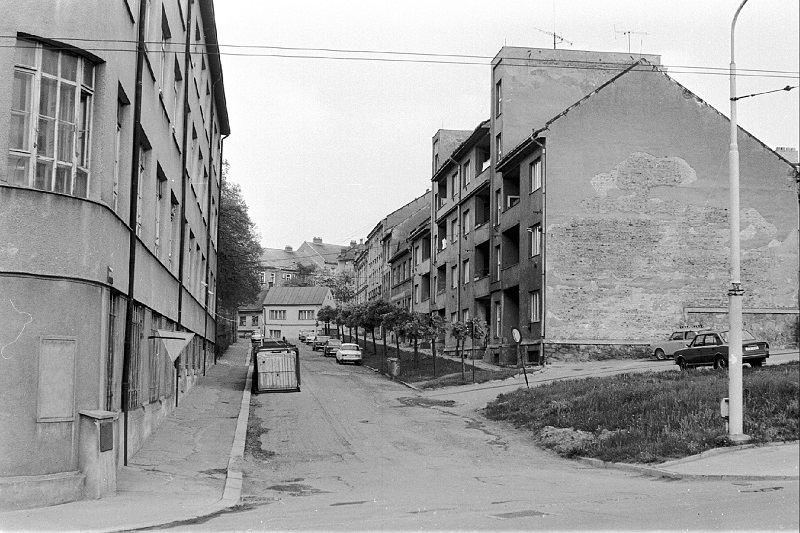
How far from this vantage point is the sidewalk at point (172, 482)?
1012cm

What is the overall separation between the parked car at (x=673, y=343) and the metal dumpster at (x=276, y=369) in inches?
592

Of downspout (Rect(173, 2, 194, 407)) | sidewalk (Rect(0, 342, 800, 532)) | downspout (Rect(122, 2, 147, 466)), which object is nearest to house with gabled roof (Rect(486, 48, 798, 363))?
downspout (Rect(173, 2, 194, 407))

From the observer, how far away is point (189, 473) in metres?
14.5

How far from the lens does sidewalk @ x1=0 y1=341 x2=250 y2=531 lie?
398 inches

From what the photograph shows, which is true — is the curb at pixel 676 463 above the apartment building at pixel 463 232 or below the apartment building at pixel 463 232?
below

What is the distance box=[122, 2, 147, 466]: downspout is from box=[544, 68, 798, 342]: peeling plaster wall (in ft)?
76.6

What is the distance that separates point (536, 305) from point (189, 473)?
2548 centimetres

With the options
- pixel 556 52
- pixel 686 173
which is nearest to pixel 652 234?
pixel 686 173

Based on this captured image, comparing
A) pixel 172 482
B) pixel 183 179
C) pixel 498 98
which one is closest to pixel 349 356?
pixel 498 98

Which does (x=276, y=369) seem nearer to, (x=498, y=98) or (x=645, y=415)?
(x=645, y=415)

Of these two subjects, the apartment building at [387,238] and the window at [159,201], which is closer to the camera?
the window at [159,201]

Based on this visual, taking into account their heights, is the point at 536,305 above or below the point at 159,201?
below

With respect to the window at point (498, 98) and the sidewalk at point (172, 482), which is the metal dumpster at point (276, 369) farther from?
the window at point (498, 98)

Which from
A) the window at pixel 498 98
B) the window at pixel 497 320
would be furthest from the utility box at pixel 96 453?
the window at pixel 498 98
